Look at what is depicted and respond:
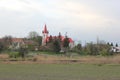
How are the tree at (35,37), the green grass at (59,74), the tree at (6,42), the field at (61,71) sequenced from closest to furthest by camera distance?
1. the green grass at (59,74)
2. the field at (61,71)
3. the tree at (6,42)
4. the tree at (35,37)

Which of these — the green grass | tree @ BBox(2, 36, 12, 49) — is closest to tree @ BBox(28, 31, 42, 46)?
tree @ BBox(2, 36, 12, 49)

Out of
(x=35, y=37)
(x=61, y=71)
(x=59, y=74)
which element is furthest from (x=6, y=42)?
(x=59, y=74)

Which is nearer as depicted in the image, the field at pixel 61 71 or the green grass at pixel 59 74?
the green grass at pixel 59 74

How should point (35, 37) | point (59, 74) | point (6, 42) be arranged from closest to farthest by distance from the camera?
point (59, 74), point (6, 42), point (35, 37)

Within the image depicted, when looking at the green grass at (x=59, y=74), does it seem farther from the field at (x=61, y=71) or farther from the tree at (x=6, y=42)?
the tree at (x=6, y=42)

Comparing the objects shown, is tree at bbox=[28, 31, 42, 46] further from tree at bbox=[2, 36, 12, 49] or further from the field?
the field

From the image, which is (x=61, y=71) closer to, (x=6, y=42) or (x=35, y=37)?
(x=6, y=42)

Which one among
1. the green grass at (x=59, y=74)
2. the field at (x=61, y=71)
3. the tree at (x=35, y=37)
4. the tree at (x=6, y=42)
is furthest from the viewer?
the tree at (x=35, y=37)

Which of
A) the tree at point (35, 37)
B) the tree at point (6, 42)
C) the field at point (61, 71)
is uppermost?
the tree at point (35, 37)

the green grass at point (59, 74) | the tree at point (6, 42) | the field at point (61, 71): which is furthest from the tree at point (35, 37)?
the green grass at point (59, 74)

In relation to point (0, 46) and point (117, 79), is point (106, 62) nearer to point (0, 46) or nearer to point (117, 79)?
point (117, 79)

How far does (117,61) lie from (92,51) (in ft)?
176

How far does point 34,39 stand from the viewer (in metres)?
163

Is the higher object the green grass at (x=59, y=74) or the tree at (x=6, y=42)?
the tree at (x=6, y=42)
